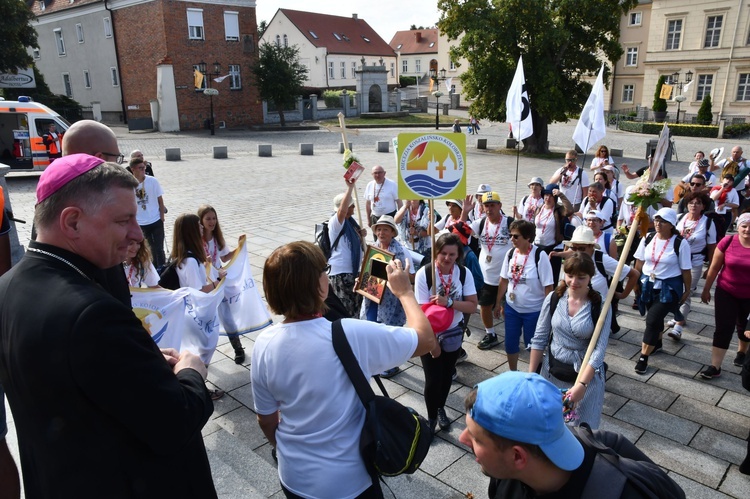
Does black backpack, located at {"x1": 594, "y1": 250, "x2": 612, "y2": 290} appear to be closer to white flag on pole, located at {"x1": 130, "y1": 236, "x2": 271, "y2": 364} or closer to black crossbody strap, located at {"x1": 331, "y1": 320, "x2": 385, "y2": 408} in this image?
white flag on pole, located at {"x1": 130, "y1": 236, "x2": 271, "y2": 364}

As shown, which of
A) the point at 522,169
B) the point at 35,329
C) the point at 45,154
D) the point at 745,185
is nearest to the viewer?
the point at 35,329

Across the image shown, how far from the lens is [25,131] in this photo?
17594 millimetres

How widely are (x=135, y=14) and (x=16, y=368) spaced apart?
44.3 metres

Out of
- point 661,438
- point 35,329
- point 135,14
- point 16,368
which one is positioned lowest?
point 661,438

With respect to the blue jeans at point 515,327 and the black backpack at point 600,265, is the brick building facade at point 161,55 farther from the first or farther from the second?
the black backpack at point 600,265

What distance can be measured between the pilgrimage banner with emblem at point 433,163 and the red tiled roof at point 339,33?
65.4m

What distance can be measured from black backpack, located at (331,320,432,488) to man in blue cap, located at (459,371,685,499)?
19.6 inches

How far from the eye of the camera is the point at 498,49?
24.6m

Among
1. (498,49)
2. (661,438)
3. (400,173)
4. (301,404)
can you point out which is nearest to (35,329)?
(301,404)

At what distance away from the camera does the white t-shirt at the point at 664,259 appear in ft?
19.3

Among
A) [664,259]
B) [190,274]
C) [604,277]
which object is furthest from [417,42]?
[190,274]

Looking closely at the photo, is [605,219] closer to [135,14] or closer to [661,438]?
[661,438]

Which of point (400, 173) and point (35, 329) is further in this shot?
point (400, 173)

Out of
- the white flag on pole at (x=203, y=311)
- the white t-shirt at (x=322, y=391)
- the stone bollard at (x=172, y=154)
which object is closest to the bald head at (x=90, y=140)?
the white flag on pole at (x=203, y=311)
